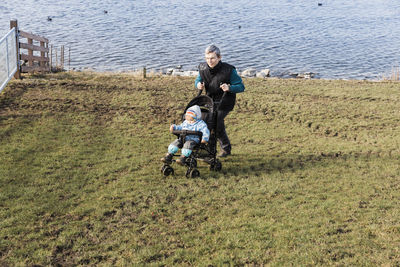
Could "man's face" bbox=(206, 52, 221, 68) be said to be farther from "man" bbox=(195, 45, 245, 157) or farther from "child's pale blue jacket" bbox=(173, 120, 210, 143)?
"child's pale blue jacket" bbox=(173, 120, 210, 143)

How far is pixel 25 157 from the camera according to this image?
802 cm

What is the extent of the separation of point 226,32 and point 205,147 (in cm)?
3033

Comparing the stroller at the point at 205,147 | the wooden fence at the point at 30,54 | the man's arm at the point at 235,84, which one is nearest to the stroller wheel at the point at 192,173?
the stroller at the point at 205,147

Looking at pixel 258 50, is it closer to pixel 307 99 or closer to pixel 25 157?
pixel 307 99

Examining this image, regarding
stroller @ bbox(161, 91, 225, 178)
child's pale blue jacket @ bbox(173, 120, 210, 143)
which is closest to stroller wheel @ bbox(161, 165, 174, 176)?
stroller @ bbox(161, 91, 225, 178)

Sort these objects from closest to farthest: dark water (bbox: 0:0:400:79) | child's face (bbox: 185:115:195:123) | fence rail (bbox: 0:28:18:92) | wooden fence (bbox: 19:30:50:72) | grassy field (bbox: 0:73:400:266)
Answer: grassy field (bbox: 0:73:400:266) → child's face (bbox: 185:115:195:123) → fence rail (bbox: 0:28:18:92) → wooden fence (bbox: 19:30:50:72) → dark water (bbox: 0:0:400:79)

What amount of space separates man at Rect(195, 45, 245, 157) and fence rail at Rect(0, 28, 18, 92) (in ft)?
25.3

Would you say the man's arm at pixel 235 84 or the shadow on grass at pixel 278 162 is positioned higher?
the man's arm at pixel 235 84

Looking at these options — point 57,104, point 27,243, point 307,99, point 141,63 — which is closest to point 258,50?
point 141,63

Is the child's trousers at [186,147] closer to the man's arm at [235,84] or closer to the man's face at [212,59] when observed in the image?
the man's arm at [235,84]

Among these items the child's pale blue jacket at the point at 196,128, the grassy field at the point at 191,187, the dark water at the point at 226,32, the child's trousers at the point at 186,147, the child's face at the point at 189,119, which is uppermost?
the dark water at the point at 226,32

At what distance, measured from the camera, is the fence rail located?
12644mm

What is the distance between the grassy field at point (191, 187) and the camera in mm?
4988

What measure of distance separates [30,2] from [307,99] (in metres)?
44.9
